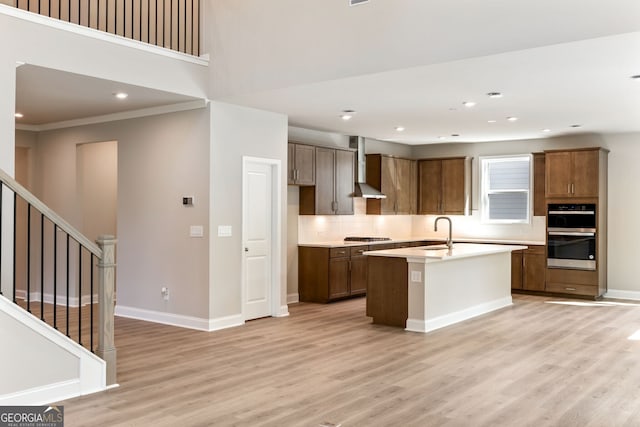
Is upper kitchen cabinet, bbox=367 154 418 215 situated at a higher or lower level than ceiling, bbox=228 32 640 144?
lower

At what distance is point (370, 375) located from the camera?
511cm

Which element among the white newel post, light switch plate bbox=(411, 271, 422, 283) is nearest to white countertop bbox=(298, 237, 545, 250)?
light switch plate bbox=(411, 271, 422, 283)

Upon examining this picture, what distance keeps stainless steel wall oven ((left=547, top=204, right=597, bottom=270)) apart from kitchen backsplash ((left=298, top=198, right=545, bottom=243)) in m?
0.73

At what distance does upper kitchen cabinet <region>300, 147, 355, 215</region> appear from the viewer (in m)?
9.15

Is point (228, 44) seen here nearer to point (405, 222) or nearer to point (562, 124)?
point (562, 124)

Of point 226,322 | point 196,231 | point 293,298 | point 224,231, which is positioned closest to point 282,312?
point 226,322

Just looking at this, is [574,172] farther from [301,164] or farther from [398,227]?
[301,164]

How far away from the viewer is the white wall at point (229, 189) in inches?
280

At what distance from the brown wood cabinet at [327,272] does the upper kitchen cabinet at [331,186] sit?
628mm

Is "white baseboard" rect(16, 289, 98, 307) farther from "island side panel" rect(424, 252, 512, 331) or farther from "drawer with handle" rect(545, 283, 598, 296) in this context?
"drawer with handle" rect(545, 283, 598, 296)

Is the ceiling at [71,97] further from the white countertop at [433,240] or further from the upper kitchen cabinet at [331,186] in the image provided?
the white countertop at [433,240]

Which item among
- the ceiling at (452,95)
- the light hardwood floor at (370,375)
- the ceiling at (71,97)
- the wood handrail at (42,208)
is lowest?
the light hardwood floor at (370,375)

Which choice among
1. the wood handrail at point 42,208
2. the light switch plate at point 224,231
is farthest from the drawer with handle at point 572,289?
the wood handrail at point 42,208

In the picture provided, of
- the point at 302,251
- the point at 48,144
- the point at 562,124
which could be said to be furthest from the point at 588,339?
the point at 48,144
